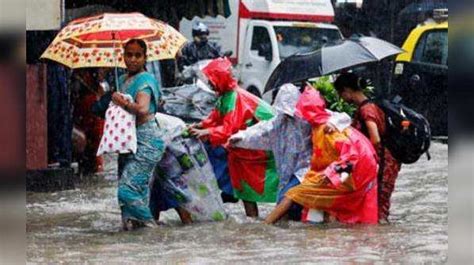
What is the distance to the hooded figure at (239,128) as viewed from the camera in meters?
8.84

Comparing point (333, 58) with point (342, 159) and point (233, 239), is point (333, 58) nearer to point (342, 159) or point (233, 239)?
point (342, 159)

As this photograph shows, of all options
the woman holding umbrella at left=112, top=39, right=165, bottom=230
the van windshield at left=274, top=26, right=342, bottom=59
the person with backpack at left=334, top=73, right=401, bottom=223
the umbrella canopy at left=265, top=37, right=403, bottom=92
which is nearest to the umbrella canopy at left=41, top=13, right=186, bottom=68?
the woman holding umbrella at left=112, top=39, right=165, bottom=230

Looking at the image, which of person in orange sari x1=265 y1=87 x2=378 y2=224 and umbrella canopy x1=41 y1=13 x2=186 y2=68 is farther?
umbrella canopy x1=41 y1=13 x2=186 y2=68

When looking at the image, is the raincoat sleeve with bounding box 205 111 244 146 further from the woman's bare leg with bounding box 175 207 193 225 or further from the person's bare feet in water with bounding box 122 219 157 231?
the person's bare feet in water with bounding box 122 219 157 231

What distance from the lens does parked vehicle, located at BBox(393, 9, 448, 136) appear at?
16547 mm

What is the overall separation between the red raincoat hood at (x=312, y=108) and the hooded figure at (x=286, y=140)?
19 cm

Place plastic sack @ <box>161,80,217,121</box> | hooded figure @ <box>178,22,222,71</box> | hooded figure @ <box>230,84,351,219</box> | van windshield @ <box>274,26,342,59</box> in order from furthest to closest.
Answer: van windshield @ <box>274,26,342,59</box> < hooded figure @ <box>178,22,222,71</box> < plastic sack @ <box>161,80,217,121</box> < hooded figure @ <box>230,84,351,219</box>

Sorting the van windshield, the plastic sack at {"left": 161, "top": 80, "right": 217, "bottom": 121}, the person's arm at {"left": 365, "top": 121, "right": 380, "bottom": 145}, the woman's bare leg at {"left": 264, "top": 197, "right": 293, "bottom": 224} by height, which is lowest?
the van windshield

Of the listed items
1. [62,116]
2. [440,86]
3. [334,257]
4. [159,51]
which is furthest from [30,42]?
[440,86]

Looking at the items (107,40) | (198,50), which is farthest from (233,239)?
(198,50)

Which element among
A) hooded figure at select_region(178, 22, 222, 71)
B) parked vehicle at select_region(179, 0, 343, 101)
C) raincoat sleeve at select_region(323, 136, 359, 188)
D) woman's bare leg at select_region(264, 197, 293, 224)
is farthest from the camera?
parked vehicle at select_region(179, 0, 343, 101)

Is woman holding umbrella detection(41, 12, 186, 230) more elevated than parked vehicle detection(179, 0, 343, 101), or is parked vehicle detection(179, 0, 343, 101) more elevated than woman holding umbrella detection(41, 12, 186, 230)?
woman holding umbrella detection(41, 12, 186, 230)

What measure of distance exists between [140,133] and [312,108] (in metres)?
1.31

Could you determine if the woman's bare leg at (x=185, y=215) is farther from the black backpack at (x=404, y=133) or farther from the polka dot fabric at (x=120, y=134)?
the black backpack at (x=404, y=133)
